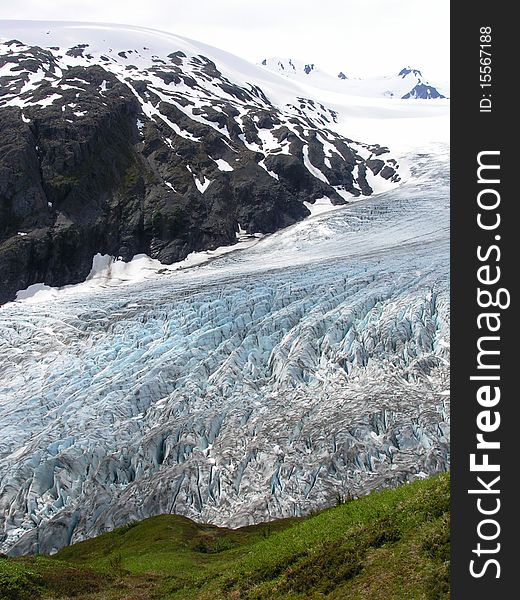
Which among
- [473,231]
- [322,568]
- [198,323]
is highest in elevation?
[473,231]

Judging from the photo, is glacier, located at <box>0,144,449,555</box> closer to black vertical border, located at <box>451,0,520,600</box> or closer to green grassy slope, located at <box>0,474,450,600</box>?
green grassy slope, located at <box>0,474,450,600</box>

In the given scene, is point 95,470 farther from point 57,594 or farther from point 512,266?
point 512,266

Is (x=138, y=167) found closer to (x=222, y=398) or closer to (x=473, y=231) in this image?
(x=222, y=398)

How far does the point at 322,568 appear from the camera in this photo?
38.7 ft

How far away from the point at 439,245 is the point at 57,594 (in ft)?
210

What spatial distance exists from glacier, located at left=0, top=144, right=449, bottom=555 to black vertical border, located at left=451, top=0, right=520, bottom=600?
26060mm

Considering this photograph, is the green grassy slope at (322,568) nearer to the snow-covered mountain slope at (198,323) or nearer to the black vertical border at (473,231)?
the black vertical border at (473,231)

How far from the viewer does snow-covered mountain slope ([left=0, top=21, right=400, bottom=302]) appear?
92750mm

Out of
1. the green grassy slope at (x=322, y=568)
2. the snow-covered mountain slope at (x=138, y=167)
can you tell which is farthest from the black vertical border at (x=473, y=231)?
the snow-covered mountain slope at (x=138, y=167)

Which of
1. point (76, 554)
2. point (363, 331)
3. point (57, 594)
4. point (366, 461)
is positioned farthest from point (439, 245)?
point (57, 594)

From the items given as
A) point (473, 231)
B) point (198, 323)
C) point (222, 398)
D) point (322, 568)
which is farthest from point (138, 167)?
point (473, 231)

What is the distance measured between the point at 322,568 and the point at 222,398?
101ft

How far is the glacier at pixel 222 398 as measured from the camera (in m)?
34.2

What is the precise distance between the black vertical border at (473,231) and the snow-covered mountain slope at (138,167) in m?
83.0
